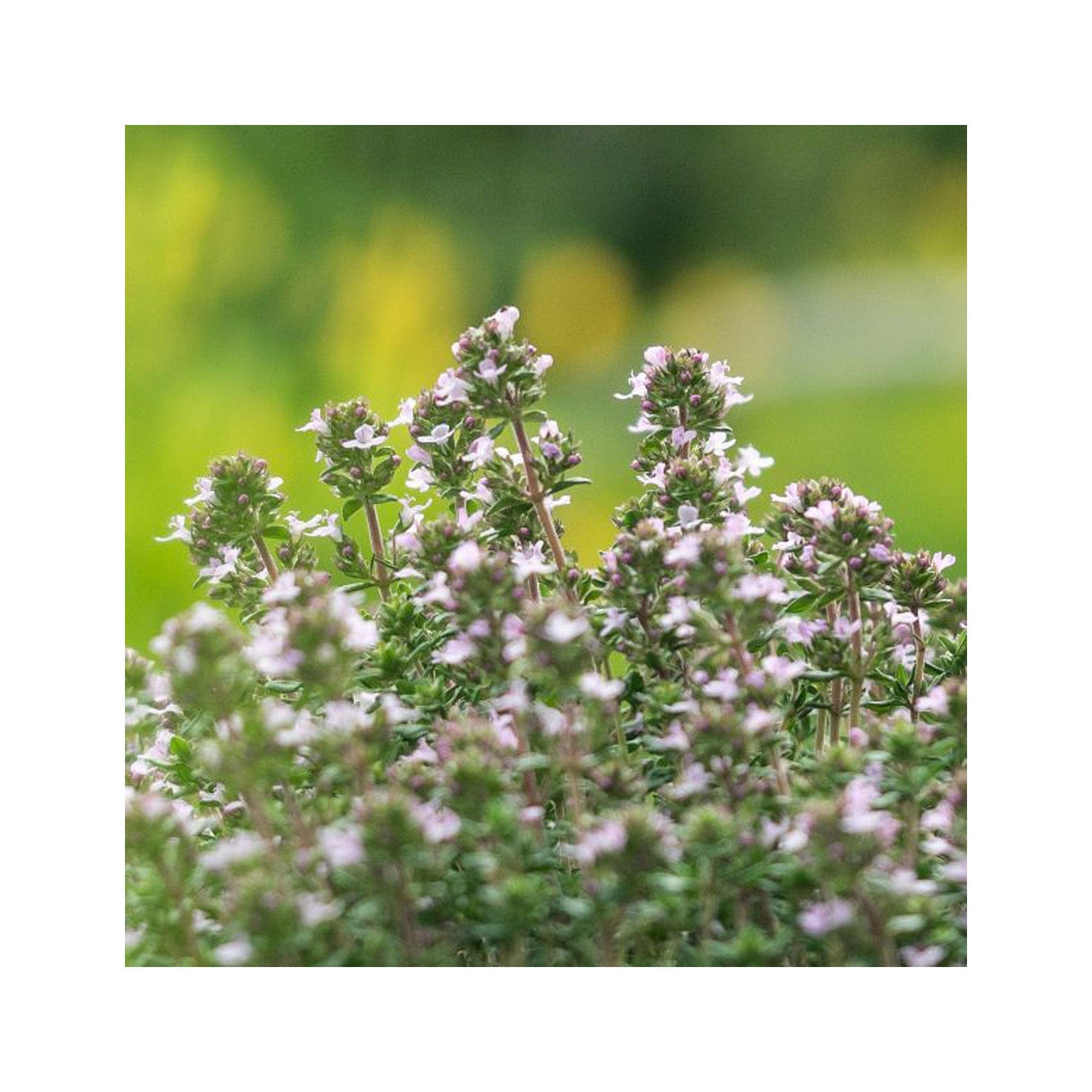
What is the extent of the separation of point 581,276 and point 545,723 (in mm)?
3762

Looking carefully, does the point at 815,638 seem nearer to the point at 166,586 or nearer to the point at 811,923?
the point at 811,923

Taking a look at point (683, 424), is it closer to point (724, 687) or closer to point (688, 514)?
point (688, 514)

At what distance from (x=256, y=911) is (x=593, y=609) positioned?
1.67 feet

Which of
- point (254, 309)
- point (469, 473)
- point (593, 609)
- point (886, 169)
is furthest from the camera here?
point (886, 169)

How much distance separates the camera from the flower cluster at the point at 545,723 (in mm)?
1254

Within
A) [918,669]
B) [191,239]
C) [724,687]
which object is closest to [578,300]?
[191,239]

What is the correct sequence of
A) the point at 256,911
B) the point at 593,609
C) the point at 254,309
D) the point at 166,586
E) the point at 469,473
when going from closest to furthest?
the point at 256,911, the point at 593,609, the point at 469,473, the point at 166,586, the point at 254,309

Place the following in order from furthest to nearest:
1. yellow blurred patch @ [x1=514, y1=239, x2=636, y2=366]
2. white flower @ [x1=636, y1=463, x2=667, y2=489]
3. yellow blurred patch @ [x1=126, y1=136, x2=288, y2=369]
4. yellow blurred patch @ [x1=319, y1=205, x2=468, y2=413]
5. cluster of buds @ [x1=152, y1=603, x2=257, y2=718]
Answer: yellow blurred patch @ [x1=514, y1=239, x2=636, y2=366], yellow blurred patch @ [x1=319, y1=205, x2=468, y2=413], yellow blurred patch @ [x1=126, y1=136, x2=288, y2=369], white flower @ [x1=636, y1=463, x2=667, y2=489], cluster of buds @ [x1=152, y1=603, x2=257, y2=718]

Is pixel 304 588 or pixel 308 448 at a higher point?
pixel 308 448

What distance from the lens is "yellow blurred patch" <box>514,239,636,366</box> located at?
15.6 ft

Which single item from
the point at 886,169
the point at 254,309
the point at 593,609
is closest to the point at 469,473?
the point at 593,609

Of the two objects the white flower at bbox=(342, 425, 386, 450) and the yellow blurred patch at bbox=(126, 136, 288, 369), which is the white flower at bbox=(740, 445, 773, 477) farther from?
the yellow blurred patch at bbox=(126, 136, 288, 369)

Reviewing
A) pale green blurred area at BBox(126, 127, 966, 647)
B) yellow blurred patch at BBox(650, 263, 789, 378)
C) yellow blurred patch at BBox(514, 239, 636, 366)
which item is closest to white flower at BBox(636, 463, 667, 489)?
pale green blurred area at BBox(126, 127, 966, 647)

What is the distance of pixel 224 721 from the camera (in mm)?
1384
